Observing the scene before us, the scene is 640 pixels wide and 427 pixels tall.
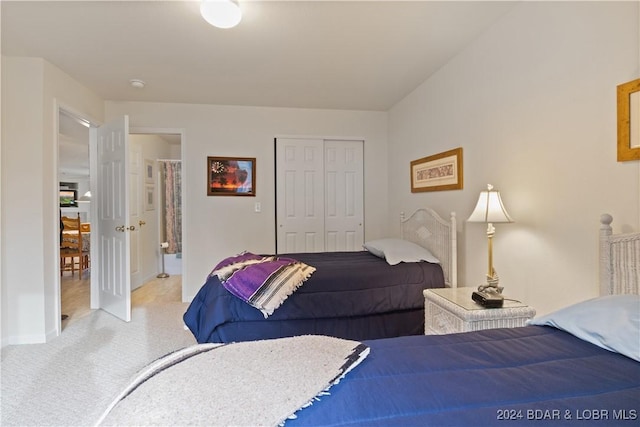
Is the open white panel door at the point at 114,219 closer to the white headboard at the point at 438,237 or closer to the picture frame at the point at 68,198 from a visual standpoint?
the white headboard at the point at 438,237

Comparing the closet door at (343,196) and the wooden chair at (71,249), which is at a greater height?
the closet door at (343,196)

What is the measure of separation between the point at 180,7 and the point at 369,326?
8.35 ft

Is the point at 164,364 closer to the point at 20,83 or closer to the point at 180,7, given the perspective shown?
the point at 180,7

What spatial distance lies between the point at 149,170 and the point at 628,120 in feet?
17.9

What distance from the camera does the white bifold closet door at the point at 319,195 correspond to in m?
4.21

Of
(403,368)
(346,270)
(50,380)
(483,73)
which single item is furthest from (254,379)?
(483,73)

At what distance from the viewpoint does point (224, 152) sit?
4.08m

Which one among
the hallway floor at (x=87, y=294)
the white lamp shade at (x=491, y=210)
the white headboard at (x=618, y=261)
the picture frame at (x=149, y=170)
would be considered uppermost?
the picture frame at (x=149, y=170)

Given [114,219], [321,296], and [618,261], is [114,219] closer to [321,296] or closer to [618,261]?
[321,296]

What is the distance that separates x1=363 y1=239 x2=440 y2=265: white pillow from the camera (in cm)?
273

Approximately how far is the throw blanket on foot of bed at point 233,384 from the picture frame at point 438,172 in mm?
2163

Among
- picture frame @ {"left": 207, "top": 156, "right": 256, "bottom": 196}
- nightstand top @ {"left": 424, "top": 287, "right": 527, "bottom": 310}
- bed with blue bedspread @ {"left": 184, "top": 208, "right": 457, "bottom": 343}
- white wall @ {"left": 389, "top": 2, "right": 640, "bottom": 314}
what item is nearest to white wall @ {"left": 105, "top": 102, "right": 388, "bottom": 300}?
picture frame @ {"left": 207, "top": 156, "right": 256, "bottom": 196}

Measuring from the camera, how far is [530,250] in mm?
2004

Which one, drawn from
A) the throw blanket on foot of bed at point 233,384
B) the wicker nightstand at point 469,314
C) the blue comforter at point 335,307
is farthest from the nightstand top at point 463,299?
the throw blanket on foot of bed at point 233,384
